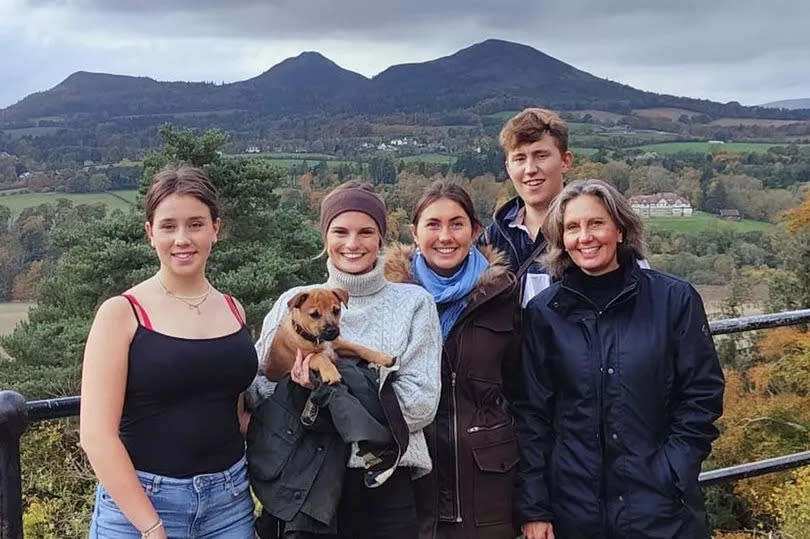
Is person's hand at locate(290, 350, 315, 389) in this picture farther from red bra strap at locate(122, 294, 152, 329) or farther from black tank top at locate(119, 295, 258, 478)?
red bra strap at locate(122, 294, 152, 329)

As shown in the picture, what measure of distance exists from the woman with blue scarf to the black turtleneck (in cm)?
25

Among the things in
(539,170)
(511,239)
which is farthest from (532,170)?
(511,239)

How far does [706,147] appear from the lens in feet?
219

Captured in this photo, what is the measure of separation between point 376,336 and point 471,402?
16.1 inches

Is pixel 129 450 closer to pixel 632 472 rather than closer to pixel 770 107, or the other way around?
pixel 632 472

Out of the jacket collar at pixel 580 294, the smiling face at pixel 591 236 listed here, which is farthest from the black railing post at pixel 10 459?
the smiling face at pixel 591 236

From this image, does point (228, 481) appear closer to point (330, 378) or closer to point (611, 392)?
point (330, 378)

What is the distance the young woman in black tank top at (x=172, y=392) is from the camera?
2.30 metres

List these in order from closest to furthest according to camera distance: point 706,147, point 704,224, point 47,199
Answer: point 704,224 < point 47,199 < point 706,147

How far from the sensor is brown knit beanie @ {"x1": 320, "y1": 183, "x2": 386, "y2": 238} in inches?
111

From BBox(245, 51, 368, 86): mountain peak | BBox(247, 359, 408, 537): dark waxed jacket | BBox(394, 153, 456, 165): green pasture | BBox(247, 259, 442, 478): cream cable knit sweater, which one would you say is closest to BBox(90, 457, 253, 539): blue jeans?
BBox(247, 359, 408, 537): dark waxed jacket

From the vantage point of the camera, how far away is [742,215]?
47094 millimetres

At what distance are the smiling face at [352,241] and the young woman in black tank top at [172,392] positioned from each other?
410mm

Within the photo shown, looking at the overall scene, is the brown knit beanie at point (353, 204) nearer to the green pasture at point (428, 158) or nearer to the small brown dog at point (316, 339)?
the small brown dog at point (316, 339)
